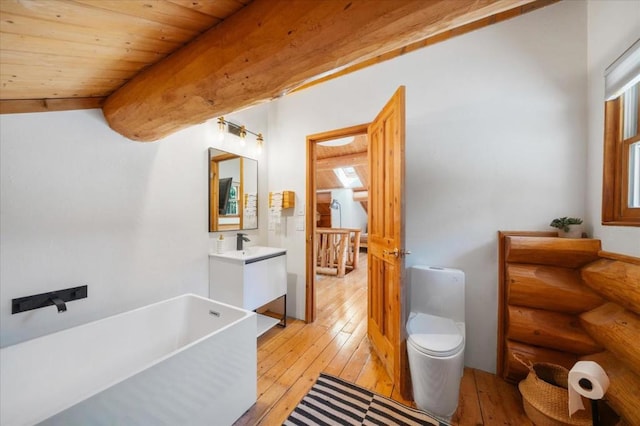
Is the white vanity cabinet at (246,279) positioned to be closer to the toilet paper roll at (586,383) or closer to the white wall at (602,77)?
the toilet paper roll at (586,383)

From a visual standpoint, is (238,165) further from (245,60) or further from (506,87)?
(506,87)

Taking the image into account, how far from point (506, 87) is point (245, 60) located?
203cm

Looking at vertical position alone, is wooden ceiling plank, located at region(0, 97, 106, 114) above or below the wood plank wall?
above

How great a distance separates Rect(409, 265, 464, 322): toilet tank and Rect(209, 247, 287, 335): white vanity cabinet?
135cm

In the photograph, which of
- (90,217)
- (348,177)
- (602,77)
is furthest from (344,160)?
(90,217)

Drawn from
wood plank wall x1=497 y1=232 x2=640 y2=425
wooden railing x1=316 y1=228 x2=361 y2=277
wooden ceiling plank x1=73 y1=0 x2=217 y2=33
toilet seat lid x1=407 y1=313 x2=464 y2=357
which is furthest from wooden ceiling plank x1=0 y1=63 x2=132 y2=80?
wooden railing x1=316 y1=228 x2=361 y2=277

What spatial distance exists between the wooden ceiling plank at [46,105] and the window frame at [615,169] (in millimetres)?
3271

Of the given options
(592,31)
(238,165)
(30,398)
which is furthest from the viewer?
(238,165)

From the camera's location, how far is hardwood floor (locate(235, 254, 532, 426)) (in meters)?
1.43

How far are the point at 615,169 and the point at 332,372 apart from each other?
94.6 inches

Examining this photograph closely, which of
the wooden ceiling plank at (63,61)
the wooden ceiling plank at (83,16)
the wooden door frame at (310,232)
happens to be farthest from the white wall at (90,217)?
the wooden door frame at (310,232)

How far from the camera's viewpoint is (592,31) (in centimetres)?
154

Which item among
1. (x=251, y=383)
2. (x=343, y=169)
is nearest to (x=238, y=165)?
(x=251, y=383)

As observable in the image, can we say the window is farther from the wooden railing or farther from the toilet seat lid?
the wooden railing
